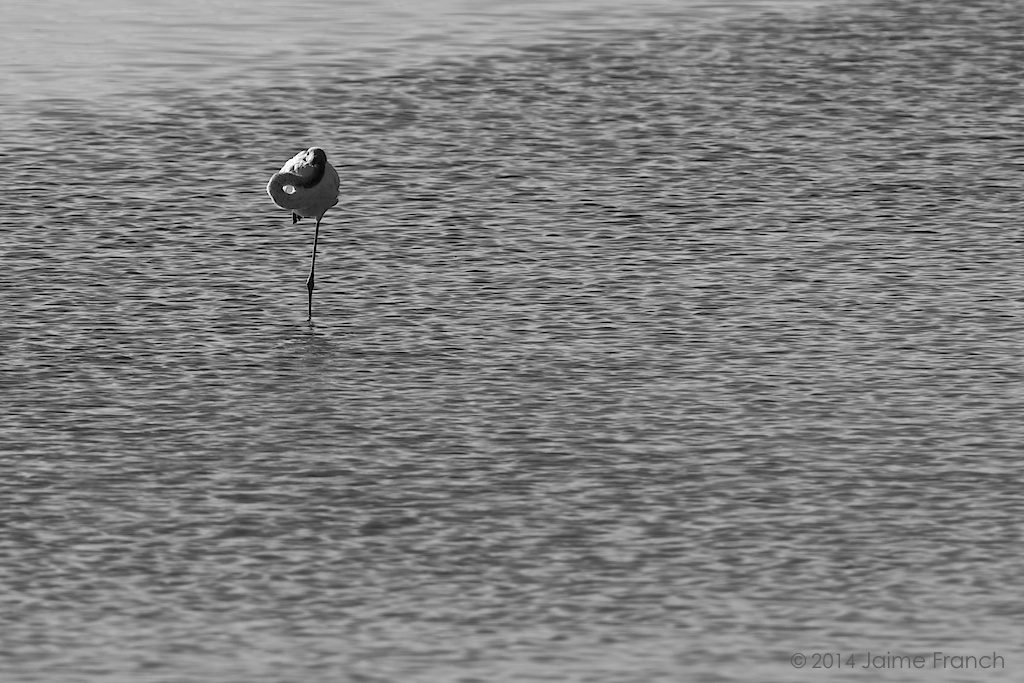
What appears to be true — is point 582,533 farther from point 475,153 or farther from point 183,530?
point 475,153

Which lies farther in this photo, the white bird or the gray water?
the white bird

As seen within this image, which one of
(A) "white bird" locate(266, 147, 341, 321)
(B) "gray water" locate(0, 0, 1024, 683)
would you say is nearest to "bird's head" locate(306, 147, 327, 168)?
(A) "white bird" locate(266, 147, 341, 321)

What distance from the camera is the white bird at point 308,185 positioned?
17672 millimetres

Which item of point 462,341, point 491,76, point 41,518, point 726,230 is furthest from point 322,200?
point 491,76

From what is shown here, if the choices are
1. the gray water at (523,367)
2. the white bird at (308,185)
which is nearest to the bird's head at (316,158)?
the white bird at (308,185)

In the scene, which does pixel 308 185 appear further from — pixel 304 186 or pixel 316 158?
pixel 316 158

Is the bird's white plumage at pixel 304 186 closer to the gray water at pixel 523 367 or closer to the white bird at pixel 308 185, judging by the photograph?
the white bird at pixel 308 185

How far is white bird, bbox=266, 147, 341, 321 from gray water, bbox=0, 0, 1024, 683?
52cm

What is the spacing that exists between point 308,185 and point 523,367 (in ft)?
8.37

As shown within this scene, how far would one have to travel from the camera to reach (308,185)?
1770 cm

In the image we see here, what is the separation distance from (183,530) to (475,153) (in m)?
8.75

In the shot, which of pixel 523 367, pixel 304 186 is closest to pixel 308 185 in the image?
pixel 304 186

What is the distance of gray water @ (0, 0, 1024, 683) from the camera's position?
39.3 feet

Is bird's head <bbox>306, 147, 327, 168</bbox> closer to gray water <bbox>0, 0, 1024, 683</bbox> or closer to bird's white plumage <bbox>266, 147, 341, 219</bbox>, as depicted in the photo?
bird's white plumage <bbox>266, 147, 341, 219</bbox>
